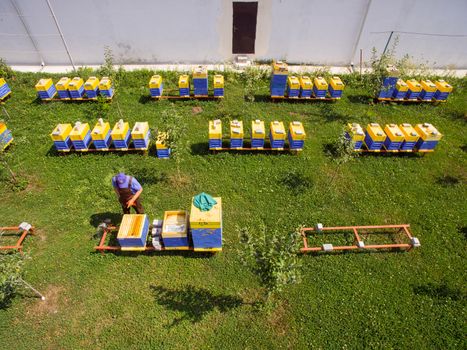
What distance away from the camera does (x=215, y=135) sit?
40.7ft

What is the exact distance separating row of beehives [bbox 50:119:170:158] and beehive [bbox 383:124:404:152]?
30.1 feet

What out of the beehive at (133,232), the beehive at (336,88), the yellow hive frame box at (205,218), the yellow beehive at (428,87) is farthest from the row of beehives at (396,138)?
the beehive at (133,232)

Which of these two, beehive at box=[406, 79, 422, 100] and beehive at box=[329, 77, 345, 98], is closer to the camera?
beehive at box=[329, 77, 345, 98]

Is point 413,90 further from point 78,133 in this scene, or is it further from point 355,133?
point 78,133

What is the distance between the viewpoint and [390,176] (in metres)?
12.3

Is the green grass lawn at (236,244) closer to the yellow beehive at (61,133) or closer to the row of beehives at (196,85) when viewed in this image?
the row of beehives at (196,85)

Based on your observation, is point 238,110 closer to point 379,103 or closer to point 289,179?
point 289,179

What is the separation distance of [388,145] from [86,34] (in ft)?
56.4

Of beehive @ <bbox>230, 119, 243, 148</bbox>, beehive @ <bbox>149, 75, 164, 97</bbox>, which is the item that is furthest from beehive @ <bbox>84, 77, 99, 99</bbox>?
beehive @ <bbox>230, 119, 243, 148</bbox>

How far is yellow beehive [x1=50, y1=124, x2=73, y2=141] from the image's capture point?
474 inches

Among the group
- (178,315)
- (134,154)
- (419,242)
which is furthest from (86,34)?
(419,242)

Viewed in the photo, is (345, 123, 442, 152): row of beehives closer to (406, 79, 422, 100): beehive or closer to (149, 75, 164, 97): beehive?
(406, 79, 422, 100): beehive

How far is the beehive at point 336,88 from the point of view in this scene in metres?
15.7

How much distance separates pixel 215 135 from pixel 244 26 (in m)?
9.06
